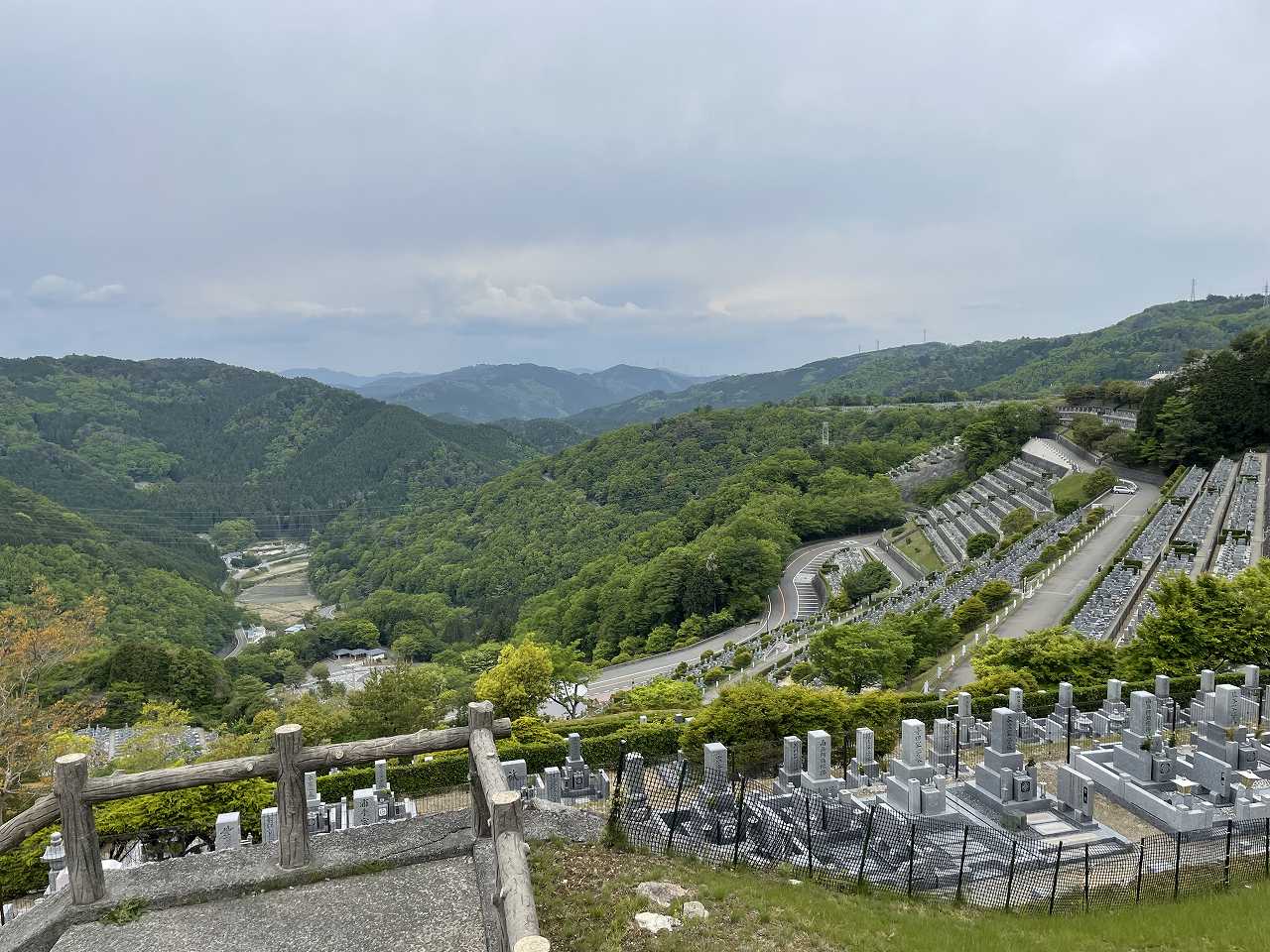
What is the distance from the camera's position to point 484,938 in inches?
226

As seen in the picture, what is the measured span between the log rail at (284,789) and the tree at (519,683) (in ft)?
58.2

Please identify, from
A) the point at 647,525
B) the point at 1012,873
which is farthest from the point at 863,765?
the point at 647,525

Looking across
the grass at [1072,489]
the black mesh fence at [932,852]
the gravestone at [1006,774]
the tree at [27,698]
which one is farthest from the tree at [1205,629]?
the tree at [27,698]

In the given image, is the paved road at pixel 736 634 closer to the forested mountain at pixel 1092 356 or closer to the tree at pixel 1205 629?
the tree at pixel 1205 629

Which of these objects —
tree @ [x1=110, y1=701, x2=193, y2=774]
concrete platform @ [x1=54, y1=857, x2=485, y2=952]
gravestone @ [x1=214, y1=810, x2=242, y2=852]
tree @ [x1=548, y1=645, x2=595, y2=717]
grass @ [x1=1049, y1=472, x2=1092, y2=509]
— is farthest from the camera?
grass @ [x1=1049, y1=472, x2=1092, y2=509]

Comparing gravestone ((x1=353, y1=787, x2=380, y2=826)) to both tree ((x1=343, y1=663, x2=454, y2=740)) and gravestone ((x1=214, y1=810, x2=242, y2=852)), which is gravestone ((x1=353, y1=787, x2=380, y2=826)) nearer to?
gravestone ((x1=214, y1=810, x2=242, y2=852))

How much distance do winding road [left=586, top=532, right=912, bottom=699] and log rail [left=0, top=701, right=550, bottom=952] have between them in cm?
2738

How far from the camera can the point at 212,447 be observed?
586 ft

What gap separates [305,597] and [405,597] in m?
36.1

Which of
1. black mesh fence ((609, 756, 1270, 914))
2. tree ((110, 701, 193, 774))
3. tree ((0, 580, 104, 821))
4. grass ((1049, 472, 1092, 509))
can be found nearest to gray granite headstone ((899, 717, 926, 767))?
black mesh fence ((609, 756, 1270, 914))

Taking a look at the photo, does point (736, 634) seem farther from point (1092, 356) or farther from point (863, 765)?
point (1092, 356)

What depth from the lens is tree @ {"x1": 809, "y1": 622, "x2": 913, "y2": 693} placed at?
23.4 metres

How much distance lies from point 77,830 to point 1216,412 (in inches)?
2166

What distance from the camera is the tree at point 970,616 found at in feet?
92.9
